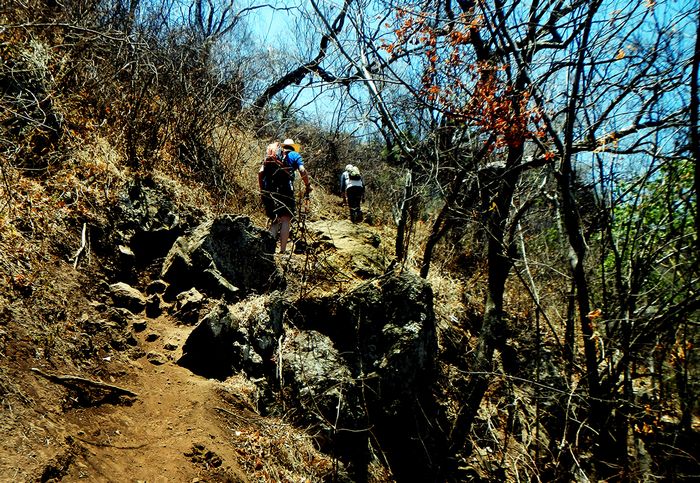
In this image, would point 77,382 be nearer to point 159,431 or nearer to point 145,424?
point 145,424

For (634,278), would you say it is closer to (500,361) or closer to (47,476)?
(500,361)

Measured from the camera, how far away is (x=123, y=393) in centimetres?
389

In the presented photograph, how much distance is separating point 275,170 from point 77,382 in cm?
352

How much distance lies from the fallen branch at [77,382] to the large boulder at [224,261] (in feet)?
5.24

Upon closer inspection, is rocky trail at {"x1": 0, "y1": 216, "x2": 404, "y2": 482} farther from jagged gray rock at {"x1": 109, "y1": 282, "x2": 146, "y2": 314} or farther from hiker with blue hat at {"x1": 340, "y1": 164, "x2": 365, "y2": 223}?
hiker with blue hat at {"x1": 340, "y1": 164, "x2": 365, "y2": 223}

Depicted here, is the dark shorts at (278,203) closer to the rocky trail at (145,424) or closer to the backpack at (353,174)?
the rocky trail at (145,424)

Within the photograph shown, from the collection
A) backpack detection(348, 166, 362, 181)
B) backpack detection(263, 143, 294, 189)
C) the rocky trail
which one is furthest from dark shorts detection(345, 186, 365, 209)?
the rocky trail

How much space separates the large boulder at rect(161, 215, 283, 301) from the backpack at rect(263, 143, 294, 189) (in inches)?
27.8

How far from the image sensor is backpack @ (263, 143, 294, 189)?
617cm

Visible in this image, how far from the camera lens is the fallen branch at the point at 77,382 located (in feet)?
11.3

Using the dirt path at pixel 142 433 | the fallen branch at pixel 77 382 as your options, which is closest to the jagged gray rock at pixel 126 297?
the dirt path at pixel 142 433

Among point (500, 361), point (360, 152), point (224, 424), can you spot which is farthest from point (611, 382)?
point (360, 152)

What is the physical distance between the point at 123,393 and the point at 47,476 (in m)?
1.14

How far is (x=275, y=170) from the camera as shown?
243 inches
